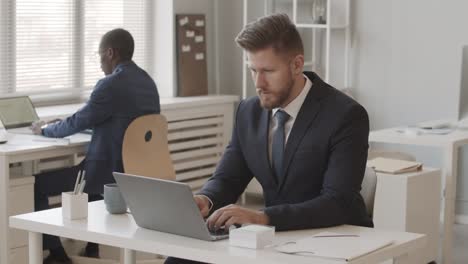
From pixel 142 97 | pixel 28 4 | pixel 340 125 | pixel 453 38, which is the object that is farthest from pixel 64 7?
pixel 340 125

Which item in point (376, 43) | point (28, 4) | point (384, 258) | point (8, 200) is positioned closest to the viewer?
point (384, 258)

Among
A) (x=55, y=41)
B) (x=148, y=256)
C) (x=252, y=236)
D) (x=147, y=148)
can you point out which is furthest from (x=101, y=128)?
(x=252, y=236)

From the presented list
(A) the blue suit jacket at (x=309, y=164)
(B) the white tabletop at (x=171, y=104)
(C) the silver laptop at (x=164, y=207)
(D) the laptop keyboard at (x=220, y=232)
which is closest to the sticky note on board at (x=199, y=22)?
(B) the white tabletop at (x=171, y=104)

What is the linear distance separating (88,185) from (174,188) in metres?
2.25

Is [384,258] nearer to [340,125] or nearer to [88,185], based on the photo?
[340,125]

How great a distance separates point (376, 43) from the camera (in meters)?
5.89

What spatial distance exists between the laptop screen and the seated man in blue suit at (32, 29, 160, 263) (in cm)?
16

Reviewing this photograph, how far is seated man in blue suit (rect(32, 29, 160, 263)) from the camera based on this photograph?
4.49 metres

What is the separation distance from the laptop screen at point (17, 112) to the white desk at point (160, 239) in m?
2.06

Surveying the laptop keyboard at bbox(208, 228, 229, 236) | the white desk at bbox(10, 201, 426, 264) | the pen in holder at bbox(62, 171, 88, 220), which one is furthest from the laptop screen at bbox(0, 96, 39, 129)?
the laptop keyboard at bbox(208, 228, 229, 236)

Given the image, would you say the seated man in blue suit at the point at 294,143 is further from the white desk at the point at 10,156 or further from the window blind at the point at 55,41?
the window blind at the point at 55,41

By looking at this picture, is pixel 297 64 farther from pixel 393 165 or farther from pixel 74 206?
pixel 393 165

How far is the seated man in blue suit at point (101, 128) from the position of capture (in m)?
4.49

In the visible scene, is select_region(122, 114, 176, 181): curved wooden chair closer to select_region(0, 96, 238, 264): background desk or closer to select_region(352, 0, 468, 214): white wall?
select_region(0, 96, 238, 264): background desk
